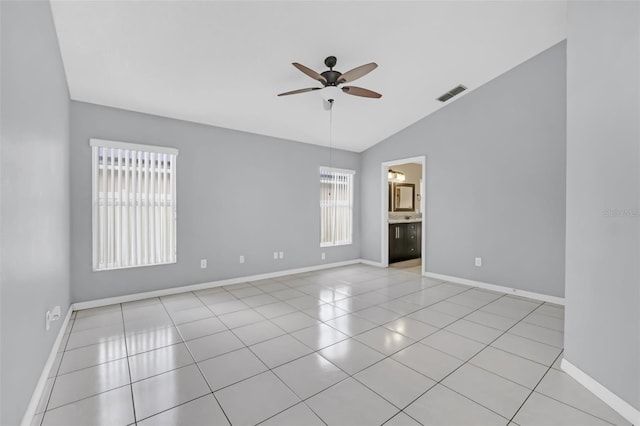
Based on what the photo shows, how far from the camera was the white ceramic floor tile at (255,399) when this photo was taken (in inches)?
66.5

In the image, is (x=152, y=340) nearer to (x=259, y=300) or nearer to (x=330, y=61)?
(x=259, y=300)

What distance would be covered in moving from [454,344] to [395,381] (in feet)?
2.94

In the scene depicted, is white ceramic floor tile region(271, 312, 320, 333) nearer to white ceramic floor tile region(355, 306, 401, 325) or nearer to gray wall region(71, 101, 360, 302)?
white ceramic floor tile region(355, 306, 401, 325)

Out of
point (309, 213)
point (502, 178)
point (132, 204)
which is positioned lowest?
point (309, 213)

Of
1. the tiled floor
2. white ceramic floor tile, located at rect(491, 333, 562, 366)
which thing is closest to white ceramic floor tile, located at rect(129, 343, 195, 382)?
the tiled floor

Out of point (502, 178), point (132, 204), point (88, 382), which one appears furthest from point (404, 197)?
point (88, 382)

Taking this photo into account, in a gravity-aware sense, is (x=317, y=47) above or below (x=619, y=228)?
above

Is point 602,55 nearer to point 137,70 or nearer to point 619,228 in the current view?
point 619,228

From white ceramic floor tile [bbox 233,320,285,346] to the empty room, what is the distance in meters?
0.03

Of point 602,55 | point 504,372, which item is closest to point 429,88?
point 602,55

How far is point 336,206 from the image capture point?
6.11 metres

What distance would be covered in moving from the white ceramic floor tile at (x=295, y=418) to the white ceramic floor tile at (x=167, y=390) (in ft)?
1.85

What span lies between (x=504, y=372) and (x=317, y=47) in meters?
3.41

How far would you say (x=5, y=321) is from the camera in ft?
4.28
